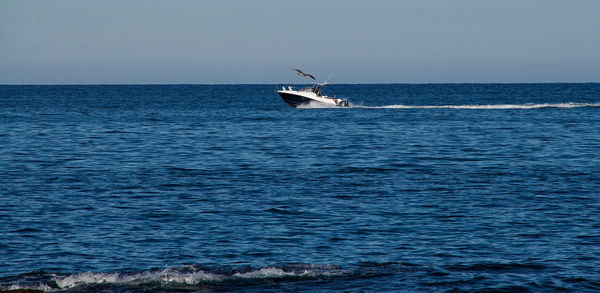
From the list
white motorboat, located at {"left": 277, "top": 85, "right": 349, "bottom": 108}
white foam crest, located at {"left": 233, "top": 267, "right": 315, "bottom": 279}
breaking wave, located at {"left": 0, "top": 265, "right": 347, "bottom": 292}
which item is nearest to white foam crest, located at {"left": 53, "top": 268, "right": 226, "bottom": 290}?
breaking wave, located at {"left": 0, "top": 265, "right": 347, "bottom": 292}

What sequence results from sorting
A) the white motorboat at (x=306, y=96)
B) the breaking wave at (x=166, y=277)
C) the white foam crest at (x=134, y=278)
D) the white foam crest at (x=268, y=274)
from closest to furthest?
the breaking wave at (x=166, y=277) < the white foam crest at (x=134, y=278) < the white foam crest at (x=268, y=274) < the white motorboat at (x=306, y=96)

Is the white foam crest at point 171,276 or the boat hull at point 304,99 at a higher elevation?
the boat hull at point 304,99

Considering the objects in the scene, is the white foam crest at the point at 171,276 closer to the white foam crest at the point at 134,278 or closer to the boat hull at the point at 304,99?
the white foam crest at the point at 134,278

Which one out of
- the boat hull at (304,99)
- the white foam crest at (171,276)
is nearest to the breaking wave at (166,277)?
the white foam crest at (171,276)

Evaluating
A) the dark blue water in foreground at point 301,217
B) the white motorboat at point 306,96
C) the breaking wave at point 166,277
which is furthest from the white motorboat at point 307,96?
the breaking wave at point 166,277

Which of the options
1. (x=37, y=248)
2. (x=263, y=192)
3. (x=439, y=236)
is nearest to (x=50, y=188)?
(x=263, y=192)

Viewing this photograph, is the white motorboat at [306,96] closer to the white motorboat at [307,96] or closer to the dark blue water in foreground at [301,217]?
the white motorboat at [307,96]

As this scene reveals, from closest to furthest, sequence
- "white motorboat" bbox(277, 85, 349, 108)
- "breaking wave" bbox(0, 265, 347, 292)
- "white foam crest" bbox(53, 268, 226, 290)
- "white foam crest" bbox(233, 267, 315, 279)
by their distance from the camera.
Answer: "breaking wave" bbox(0, 265, 347, 292), "white foam crest" bbox(53, 268, 226, 290), "white foam crest" bbox(233, 267, 315, 279), "white motorboat" bbox(277, 85, 349, 108)

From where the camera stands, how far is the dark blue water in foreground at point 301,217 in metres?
15.3

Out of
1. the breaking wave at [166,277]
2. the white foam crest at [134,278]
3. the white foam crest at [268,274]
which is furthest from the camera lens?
the white foam crest at [268,274]

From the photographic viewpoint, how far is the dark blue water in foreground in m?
15.3

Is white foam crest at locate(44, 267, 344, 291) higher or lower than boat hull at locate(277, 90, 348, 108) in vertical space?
lower

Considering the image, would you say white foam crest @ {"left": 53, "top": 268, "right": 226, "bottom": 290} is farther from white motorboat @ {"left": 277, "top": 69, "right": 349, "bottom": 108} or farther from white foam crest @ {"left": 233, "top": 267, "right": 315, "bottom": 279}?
white motorboat @ {"left": 277, "top": 69, "right": 349, "bottom": 108}

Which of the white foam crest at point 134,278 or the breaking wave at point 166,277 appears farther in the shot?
the white foam crest at point 134,278
